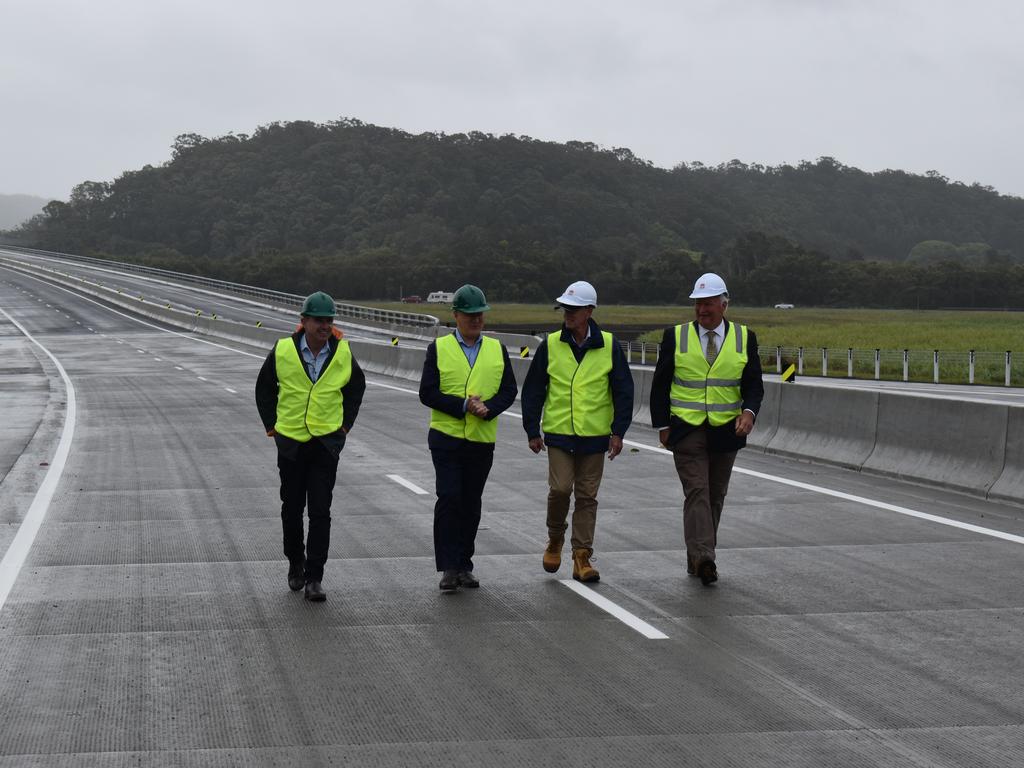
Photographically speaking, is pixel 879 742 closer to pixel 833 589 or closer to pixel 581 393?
pixel 833 589

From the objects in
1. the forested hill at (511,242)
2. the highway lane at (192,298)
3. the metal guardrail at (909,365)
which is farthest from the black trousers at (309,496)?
the forested hill at (511,242)

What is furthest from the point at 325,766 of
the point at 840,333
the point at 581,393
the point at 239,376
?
the point at 840,333

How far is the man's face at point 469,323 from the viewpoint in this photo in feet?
30.9

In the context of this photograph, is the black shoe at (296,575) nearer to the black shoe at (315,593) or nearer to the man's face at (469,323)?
the black shoe at (315,593)

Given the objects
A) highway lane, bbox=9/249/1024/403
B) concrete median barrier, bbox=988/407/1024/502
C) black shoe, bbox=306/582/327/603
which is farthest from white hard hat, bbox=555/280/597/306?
highway lane, bbox=9/249/1024/403

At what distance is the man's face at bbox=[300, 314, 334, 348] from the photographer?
9.20m

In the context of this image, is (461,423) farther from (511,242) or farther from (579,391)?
(511,242)

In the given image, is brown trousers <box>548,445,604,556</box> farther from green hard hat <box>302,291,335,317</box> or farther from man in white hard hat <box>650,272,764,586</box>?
green hard hat <box>302,291,335,317</box>

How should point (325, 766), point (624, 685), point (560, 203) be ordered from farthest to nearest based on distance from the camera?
1. point (560, 203)
2. point (624, 685)
3. point (325, 766)

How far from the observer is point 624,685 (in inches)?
271

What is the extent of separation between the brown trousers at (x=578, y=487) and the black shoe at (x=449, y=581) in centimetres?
83

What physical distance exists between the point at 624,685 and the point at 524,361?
2395 cm

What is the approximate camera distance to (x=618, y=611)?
8641 millimetres

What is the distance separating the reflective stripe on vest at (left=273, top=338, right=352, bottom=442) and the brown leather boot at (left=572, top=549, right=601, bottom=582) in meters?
1.85
